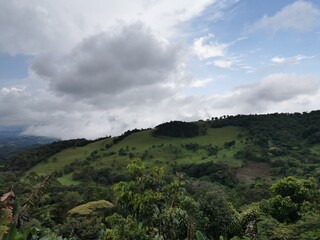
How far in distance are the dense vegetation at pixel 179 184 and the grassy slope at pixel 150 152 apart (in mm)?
332

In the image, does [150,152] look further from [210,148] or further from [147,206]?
[147,206]

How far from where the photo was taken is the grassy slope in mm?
113688

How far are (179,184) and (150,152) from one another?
113 metres

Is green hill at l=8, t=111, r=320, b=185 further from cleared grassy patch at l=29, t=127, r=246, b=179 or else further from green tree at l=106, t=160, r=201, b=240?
green tree at l=106, t=160, r=201, b=240

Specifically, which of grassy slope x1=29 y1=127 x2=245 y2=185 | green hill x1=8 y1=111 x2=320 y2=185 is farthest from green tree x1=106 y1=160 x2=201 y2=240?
grassy slope x1=29 y1=127 x2=245 y2=185

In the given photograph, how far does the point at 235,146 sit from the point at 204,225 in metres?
109

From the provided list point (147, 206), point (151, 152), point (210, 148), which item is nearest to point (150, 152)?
point (151, 152)

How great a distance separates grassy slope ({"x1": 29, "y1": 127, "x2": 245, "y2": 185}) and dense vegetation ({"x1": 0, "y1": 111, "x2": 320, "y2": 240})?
1.09ft

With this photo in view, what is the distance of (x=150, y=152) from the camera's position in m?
123

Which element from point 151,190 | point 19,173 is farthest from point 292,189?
Answer: point 19,173

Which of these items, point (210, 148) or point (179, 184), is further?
point (210, 148)

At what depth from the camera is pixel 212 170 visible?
3809 inches

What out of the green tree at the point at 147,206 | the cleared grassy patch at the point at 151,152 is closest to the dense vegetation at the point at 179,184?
the green tree at the point at 147,206

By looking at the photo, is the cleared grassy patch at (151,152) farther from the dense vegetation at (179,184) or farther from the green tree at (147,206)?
the green tree at (147,206)
